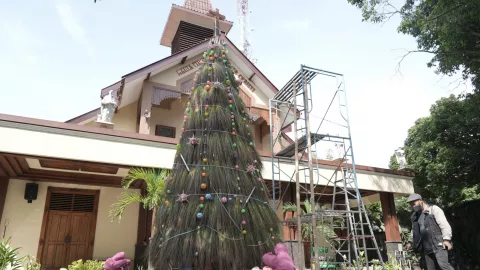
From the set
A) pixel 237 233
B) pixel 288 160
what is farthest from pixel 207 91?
pixel 288 160

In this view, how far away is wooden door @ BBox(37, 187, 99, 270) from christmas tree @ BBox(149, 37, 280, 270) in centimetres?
632

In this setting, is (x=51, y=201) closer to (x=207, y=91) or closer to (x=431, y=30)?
(x=207, y=91)

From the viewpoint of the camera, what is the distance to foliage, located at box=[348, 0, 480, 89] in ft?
26.0

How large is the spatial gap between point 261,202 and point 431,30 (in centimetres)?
843

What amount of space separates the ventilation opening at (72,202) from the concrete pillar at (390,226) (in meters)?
8.41

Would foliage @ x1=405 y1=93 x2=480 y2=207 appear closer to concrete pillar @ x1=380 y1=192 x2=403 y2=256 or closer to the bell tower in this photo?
concrete pillar @ x1=380 y1=192 x2=403 y2=256

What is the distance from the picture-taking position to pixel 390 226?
9758mm

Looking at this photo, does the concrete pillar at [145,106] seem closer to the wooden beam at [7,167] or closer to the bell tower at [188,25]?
the wooden beam at [7,167]

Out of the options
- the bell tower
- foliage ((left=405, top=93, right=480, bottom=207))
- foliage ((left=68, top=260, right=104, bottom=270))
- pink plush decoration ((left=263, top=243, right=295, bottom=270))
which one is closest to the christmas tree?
pink plush decoration ((left=263, top=243, right=295, bottom=270))

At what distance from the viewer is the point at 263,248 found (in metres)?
3.62

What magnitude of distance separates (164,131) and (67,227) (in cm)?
381

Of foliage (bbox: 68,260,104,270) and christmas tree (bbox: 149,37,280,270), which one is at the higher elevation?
christmas tree (bbox: 149,37,280,270)

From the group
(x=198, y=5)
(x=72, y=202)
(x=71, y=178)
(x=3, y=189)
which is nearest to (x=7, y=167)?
(x=3, y=189)

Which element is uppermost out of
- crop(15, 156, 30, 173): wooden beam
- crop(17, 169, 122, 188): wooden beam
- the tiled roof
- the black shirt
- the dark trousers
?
the tiled roof
